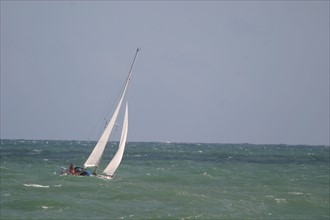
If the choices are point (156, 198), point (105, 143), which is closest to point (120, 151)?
point (105, 143)

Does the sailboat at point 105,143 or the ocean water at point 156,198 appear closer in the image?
the ocean water at point 156,198

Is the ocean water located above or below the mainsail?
below

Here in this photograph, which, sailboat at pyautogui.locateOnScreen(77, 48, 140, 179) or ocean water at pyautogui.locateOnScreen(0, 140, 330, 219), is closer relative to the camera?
ocean water at pyautogui.locateOnScreen(0, 140, 330, 219)

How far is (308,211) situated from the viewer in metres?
38.7

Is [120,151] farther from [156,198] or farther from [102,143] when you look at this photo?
[156,198]

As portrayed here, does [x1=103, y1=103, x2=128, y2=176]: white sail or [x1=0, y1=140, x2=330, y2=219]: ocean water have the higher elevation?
[x1=103, y1=103, x2=128, y2=176]: white sail

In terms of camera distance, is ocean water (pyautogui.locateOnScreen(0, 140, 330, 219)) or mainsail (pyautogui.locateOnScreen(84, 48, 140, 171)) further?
mainsail (pyautogui.locateOnScreen(84, 48, 140, 171))

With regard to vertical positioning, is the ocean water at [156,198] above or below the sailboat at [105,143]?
below

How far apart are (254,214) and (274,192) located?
12.2 meters

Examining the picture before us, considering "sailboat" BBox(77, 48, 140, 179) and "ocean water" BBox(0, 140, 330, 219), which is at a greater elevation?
"sailboat" BBox(77, 48, 140, 179)

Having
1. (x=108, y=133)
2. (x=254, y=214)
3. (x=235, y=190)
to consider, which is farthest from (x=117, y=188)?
(x=254, y=214)

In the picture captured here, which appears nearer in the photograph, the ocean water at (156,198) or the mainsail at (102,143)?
the ocean water at (156,198)

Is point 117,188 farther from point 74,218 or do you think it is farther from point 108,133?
point 74,218

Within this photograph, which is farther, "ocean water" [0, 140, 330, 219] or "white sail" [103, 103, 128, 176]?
"white sail" [103, 103, 128, 176]
